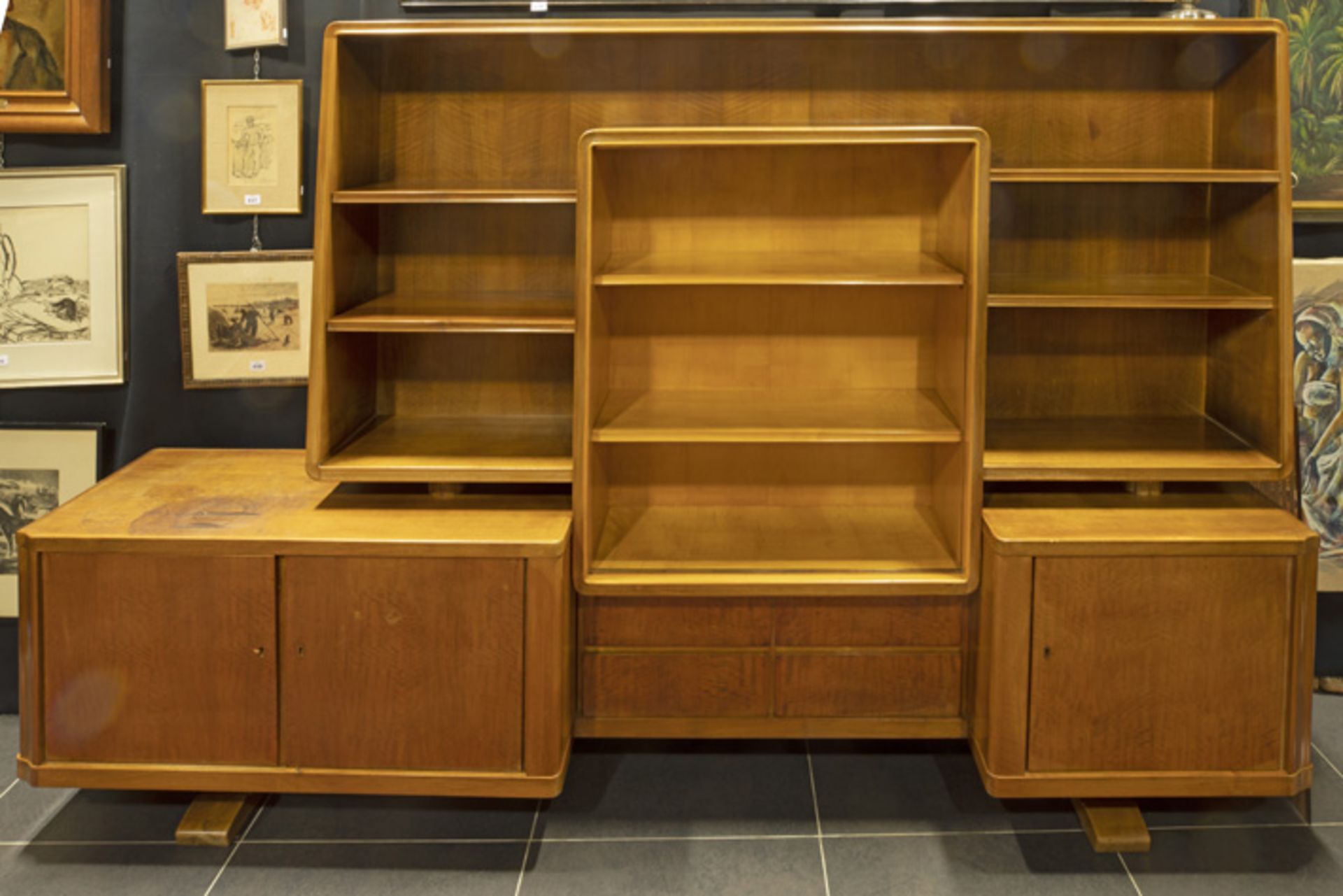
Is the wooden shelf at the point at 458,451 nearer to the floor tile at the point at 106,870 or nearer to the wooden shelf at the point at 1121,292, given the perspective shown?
the floor tile at the point at 106,870

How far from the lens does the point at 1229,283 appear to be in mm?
3652

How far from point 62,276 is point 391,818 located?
1826 millimetres

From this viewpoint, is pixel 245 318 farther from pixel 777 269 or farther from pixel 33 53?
pixel 777 269

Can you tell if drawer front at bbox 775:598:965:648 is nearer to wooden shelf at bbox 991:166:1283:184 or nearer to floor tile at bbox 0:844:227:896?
wooden shelf at bbox 991:166:1283:184

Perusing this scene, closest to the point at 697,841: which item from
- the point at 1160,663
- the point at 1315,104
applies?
the point at 1160,663

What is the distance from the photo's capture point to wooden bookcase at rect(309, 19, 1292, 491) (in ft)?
11.5

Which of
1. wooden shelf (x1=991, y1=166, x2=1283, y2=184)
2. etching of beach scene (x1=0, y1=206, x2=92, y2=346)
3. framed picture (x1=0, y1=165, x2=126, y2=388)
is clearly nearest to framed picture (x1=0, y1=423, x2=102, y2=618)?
framed picture (x1=0, y1=165, x2=126, y2=388)

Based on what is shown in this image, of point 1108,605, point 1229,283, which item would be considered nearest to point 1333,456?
point 1229,283

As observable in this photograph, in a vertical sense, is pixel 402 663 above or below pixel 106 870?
above

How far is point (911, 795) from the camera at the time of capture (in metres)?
3.70

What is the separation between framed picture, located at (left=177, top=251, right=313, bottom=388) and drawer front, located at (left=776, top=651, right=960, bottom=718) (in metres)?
1.67

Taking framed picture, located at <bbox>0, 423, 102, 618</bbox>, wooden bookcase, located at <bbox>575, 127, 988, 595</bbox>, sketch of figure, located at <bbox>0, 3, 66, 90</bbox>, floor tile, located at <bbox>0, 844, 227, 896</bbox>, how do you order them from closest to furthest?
floor tile, located at <bbox>0, 844, 227, 896</bbox>
wooden bookcase, located at <bbox>575, 127, 988, 595</bbox>
sketch of figure, located at <bbox>0, 3, 66, 90</bbox>
framed picture, located at <bbox>0, 423, 102, 618</bbox>

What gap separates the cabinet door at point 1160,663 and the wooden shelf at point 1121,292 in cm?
64

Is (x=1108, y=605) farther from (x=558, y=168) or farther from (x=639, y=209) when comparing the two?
(x=558, y=168)
